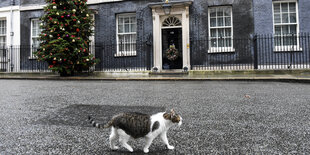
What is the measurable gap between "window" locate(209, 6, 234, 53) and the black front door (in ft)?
5.94

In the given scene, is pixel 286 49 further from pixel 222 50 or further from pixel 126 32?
pixel 126 32

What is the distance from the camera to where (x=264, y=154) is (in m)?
1.87

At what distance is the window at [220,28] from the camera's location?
42.1 feet

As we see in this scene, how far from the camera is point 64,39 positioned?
11.6m

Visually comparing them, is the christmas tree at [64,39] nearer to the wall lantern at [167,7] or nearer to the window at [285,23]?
the wall lantern at [167,7]

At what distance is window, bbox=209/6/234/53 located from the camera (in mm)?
12820

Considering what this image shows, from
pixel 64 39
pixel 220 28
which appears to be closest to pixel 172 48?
pixel 220 28

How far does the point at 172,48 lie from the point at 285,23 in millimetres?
6346

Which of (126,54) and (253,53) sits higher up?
(126,54)

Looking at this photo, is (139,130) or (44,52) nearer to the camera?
(139,130)

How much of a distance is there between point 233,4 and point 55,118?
12206mm

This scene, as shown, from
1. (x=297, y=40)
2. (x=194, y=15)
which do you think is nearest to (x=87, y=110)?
(x=194, y=15)

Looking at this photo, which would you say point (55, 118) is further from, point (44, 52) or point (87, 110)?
point (44, 52)

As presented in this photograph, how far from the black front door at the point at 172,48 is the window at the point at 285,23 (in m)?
5.25
